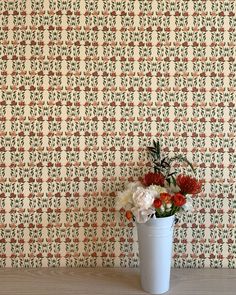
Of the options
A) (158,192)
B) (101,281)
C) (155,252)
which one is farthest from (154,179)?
(101,281)

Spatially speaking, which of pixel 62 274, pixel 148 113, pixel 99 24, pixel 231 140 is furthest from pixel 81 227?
pixel 99 24

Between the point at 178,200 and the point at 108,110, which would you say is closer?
the point at 178,200

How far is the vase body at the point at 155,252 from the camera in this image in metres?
1.11

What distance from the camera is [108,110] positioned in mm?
1309

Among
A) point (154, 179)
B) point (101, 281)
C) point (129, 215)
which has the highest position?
point (154, 179)

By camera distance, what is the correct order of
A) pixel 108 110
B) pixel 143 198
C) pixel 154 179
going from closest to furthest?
pixel 143 198, pixel 154 179, pixel 108 110

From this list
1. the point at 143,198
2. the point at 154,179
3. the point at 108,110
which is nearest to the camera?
the point at 143,198

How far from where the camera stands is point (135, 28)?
1.30 metres

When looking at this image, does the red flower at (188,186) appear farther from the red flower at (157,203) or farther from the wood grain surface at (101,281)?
the wood grain surface at (101,281)

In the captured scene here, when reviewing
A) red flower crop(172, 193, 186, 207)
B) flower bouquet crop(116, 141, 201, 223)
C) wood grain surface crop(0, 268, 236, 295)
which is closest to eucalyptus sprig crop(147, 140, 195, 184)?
flower bouquet crop(116, 141, 201, 223)

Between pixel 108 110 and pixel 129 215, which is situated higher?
pixel 108 110

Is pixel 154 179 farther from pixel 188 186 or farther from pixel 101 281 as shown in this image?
pixel 101 281

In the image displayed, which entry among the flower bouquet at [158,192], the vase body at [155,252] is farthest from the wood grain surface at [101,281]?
the flower bouquet at [158,192]

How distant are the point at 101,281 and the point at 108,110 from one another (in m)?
0.65
